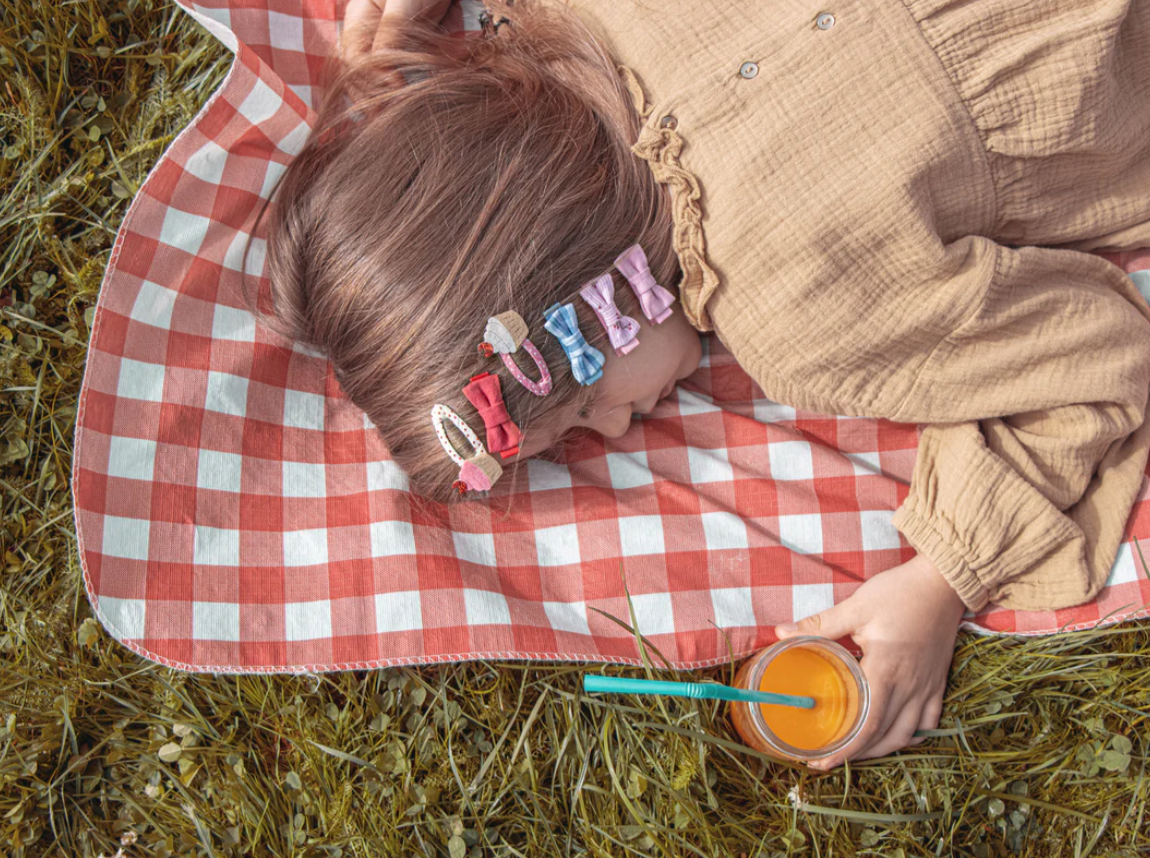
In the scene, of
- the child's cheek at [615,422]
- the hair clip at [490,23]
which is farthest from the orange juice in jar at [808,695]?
the hair clip at [490,23]

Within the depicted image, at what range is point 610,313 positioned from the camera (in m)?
1.59

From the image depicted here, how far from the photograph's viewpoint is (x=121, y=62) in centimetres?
213

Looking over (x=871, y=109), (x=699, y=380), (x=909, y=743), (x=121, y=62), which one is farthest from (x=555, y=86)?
(x=909, y=743)

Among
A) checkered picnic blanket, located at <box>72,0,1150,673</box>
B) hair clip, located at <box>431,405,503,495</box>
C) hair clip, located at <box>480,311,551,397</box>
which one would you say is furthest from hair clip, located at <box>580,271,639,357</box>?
checkered picnic blanket, located at <box>72,0,1150,673</box>

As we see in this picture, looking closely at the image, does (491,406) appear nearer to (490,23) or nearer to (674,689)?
(674,689)

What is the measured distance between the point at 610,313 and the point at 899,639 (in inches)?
34.8

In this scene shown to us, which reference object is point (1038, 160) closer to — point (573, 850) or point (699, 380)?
point (699, 380)

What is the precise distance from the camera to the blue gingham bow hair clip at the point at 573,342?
1.55 m

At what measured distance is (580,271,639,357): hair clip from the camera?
5.18 ft

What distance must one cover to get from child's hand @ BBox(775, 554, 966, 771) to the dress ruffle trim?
71cm

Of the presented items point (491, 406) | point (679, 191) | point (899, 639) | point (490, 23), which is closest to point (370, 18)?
point (490, 23)

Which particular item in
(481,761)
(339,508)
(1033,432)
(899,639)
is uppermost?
(1033,432)

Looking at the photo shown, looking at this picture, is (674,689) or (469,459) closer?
(674,689)

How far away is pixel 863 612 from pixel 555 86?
1213mm
